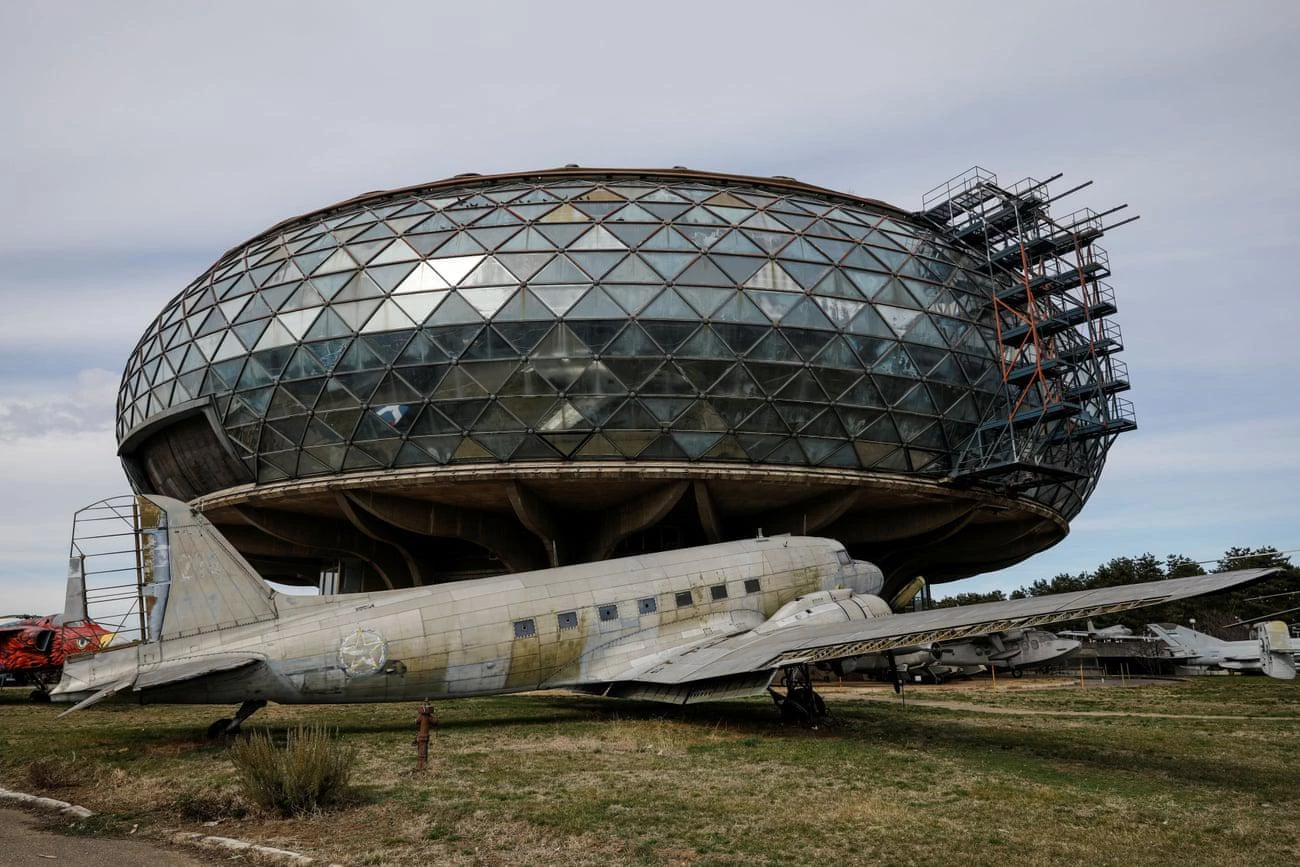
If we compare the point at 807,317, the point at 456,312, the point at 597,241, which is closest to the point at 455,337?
the point at 456,312

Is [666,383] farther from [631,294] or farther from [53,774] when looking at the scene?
[53,774]

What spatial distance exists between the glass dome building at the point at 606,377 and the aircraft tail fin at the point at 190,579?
14.2 meters

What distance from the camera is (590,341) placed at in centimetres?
3238

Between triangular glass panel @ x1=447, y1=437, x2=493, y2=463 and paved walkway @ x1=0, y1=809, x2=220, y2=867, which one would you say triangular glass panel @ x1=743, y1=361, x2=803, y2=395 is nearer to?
triangular glass panel @ x1=447, y1=437, x2=493, y2=463

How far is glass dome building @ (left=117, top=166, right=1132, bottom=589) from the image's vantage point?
1286 inches

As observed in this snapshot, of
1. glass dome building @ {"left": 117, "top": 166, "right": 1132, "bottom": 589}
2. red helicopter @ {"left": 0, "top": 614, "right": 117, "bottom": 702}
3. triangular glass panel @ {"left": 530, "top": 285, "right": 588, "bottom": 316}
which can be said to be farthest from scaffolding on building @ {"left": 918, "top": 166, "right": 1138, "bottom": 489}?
red helicopter @ {"left": 0, "top": 614, "right": 117, "bottom": 702}

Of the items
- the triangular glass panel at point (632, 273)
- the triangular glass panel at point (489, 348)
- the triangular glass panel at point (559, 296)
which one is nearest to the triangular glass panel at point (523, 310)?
the triangular glass panel at point (559, 296)

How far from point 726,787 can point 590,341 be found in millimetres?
21588

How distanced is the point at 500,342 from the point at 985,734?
20.6 m

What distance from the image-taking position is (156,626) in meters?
17.6

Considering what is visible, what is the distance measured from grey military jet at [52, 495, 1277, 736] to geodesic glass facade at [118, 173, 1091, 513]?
10424mm

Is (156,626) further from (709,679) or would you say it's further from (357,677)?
(709,679)

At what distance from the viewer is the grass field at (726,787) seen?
31.7 feet

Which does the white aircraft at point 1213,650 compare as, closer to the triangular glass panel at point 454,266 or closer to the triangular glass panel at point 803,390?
the triangular glass panel at point 803,390
